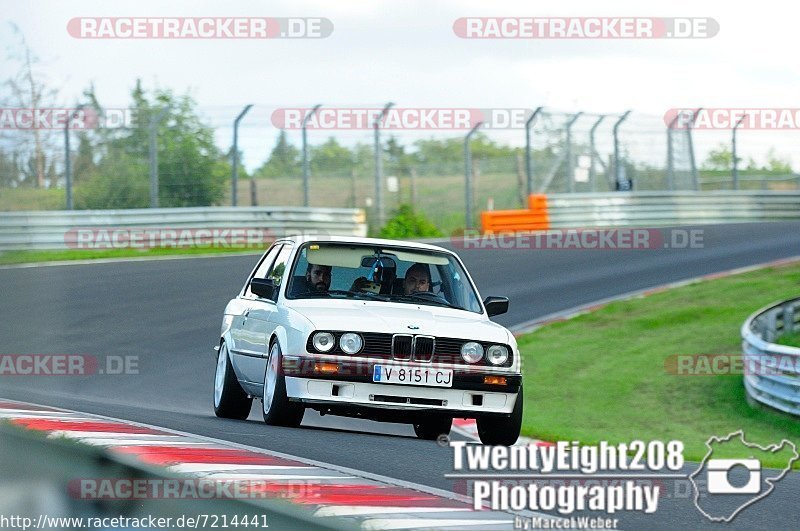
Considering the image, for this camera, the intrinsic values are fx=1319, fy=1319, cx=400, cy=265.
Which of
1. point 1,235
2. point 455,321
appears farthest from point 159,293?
point 1,235

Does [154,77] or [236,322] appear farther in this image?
[154,77]

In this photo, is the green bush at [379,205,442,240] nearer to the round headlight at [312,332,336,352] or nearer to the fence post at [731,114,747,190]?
the fence post at [731,114,747,190]

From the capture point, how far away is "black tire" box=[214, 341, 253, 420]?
10383 millimetres

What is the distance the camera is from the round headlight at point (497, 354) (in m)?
8.88

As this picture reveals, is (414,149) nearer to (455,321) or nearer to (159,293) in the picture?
(159,293)

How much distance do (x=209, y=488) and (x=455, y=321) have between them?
4.58m

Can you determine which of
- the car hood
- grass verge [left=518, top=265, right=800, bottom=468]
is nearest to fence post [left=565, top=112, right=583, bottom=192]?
grass verge [left=518, top=265, right=800, bottom=468]

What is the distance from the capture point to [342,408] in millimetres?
8703

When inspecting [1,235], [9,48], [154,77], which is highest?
[154,77]

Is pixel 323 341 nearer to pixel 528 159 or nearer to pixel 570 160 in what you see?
pixel 528 159

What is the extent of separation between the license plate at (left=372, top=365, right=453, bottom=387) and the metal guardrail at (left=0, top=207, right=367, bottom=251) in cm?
1413

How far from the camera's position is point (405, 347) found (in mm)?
8703

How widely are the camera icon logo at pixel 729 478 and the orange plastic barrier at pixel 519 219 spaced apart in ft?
66.7

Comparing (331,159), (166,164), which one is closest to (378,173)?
(331,159)
